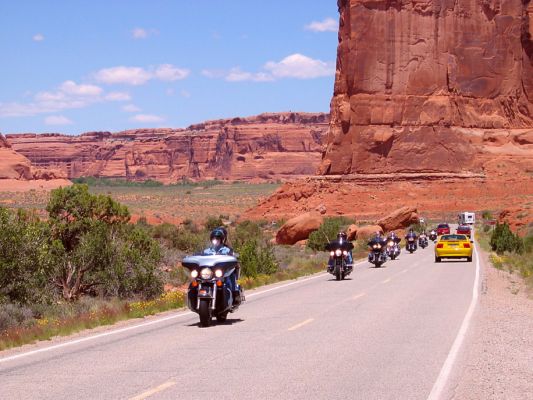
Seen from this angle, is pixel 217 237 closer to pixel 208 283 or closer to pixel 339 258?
pixel 208 283

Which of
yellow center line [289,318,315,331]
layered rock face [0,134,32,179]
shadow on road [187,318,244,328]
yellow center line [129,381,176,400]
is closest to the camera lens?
yellow center line [129,381,176,400]

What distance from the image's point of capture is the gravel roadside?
28.1ft

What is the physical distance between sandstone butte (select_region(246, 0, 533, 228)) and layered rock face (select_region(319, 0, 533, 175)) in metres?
0.11

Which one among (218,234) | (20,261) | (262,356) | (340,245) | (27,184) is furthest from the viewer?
(27,184)

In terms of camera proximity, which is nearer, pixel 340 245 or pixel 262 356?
pixel 262 356

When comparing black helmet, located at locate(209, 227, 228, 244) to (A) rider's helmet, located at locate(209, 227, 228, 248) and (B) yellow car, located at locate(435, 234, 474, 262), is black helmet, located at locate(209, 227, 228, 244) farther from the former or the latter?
(B) yellow car, located at locate(435, 234, 474, 262)

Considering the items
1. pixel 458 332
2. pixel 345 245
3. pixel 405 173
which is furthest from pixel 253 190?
pixel 458 332

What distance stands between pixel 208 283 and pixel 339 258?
486 inches

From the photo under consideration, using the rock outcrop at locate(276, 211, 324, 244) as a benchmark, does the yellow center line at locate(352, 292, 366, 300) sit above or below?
above

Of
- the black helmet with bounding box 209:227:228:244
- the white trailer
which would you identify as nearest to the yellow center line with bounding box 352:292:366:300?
the black helmet with bounding box 209:227:228:244

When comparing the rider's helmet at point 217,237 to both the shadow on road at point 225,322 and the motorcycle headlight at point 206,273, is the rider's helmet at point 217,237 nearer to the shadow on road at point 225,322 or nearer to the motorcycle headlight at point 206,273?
the motorcycle headlight at point 206,273

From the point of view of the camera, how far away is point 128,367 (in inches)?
392

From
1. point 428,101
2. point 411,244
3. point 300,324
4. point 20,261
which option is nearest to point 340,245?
point 20,261

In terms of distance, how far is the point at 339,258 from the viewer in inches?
1021
